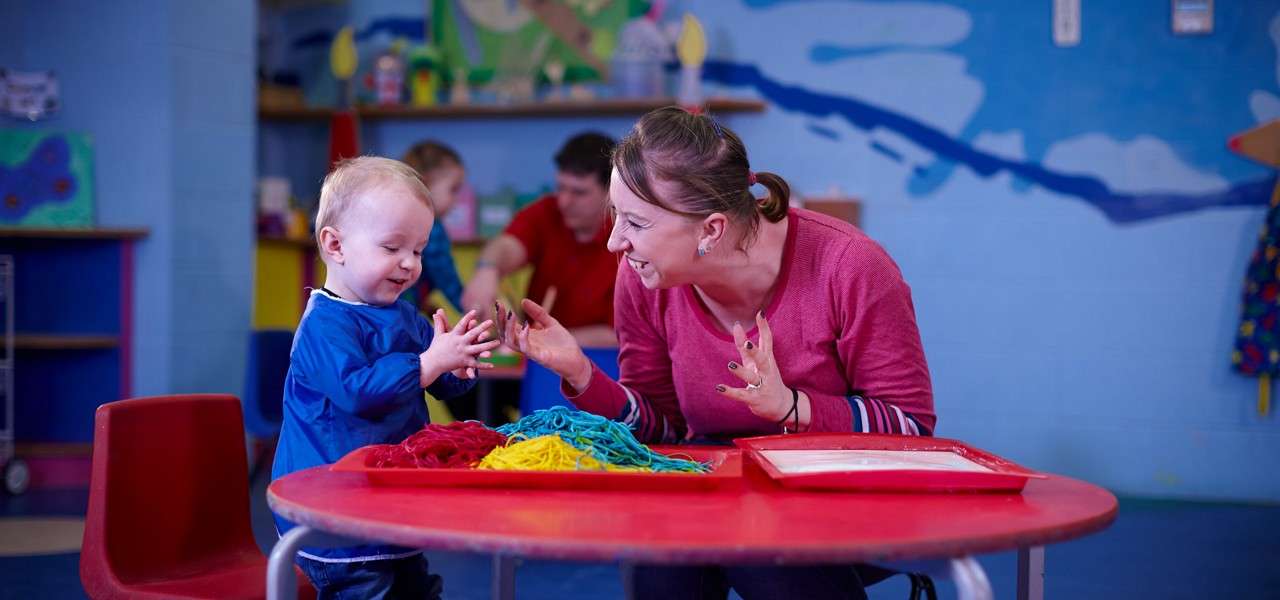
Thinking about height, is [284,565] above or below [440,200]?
below

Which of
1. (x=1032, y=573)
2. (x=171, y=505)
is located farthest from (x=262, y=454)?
(x=1032, y=573)

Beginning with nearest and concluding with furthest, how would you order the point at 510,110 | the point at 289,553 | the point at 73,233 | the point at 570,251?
the point at 289,553
the point at 570,251
the point at 73,233
the point at 510,110

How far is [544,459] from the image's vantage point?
129 cm

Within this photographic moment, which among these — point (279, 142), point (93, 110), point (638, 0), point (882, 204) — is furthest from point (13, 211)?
point (882, 204)

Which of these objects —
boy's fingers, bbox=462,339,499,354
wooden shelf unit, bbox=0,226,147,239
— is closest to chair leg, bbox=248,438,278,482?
wooden shelf unit, bbox=0,226,147,239

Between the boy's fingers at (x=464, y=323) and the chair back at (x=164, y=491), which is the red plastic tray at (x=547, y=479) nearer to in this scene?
the boy's fingers at (x=464, y=323)

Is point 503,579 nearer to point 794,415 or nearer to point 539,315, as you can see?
point 539,315

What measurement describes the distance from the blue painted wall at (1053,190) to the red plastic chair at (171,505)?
3.69m

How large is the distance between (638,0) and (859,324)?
3.79 m

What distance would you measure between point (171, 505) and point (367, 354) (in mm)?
399

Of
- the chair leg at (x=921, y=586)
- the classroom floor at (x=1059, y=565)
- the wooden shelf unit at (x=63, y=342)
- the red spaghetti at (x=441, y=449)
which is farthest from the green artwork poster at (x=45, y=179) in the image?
the chair leg at (x=921, y=586)

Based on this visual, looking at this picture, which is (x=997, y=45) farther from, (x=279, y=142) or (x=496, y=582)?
(x=496, y=582)

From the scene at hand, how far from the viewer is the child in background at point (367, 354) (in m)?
1.56

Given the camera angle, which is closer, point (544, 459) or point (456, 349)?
point (544, 459)
